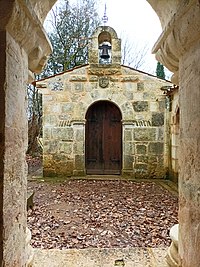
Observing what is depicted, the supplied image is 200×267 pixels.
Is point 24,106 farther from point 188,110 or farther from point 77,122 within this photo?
point 77,122

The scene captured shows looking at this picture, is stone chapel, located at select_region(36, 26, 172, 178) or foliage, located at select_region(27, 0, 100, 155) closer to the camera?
stone chapel, located at select_region(36, 26, 172, 178)

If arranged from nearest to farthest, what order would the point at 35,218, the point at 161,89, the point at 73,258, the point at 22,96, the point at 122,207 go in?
the point at 22,96 < the point at 73,258 < the point at 35,218 < the point at 122,207 < the point at 161,89

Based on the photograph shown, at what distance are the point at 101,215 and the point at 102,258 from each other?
6.56ft

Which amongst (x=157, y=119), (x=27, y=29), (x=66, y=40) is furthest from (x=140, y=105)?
(x=27, y=29)

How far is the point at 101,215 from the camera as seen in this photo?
352cm

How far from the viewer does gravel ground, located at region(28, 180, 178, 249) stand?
2689 mm

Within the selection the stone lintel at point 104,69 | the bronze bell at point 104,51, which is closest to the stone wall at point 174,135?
the stone lintel at point 104,69

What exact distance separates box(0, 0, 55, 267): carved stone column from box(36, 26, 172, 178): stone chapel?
16.8ft

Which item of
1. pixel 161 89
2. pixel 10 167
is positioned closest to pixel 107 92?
pixel 161 89

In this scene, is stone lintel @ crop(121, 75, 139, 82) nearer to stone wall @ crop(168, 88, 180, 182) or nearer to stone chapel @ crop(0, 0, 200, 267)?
stone wall @ crop(168, 88, 180, 182)

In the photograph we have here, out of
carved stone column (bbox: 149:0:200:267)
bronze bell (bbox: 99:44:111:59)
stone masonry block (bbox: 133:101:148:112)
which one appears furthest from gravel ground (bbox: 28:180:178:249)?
bronze bell (bbox: 99:44:111:59)

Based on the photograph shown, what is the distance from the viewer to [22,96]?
3.76 feet

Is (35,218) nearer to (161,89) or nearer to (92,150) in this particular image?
(92,150)

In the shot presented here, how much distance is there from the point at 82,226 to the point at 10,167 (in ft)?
7.59
